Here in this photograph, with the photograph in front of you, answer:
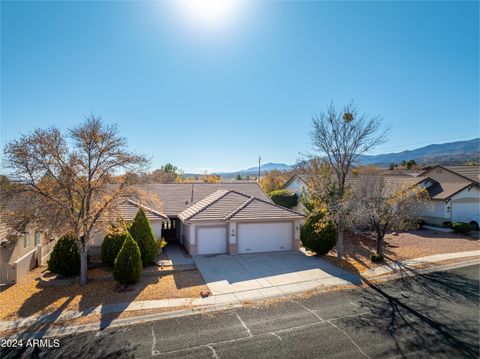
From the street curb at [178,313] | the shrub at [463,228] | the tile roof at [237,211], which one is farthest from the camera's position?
the shrub at [463,228]

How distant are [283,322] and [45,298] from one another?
1045cm

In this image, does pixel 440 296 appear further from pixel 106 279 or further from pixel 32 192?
pixel 32 192

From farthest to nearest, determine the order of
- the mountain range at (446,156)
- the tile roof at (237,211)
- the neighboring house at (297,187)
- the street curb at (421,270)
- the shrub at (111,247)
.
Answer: the mountain range at (446,156) → the neighboring house at (297,187) → the tile roof at (237,211) → the shrub at (111,247) → the street curb at (421,270)

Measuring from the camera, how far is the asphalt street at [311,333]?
792 cm

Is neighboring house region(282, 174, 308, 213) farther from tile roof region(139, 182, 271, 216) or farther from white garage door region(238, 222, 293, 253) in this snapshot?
white garage door region(238, 222, 293, 253)

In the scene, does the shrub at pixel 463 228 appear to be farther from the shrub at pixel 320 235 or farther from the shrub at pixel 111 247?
the shrub at pixel 111 247

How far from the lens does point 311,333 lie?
29.0ft

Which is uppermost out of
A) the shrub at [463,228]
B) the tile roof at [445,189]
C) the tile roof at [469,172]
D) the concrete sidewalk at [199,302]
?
the tile roof at [469,172]

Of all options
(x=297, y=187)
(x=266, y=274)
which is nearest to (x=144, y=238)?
(x=266, y=274)

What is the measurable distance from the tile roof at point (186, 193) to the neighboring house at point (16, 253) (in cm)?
860

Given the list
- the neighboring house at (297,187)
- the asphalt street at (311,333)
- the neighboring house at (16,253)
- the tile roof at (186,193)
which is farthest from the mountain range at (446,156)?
the neighboring house at (16,253)

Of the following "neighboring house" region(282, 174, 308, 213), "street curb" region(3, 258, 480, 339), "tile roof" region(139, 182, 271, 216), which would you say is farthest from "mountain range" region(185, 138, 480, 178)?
"street curb" region(3, 258, 480, 339)

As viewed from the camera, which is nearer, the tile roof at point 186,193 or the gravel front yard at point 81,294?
the gravel front yard at point 81,294

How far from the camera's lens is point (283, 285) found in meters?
13.1
